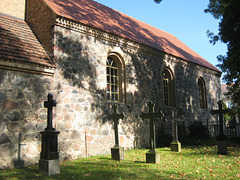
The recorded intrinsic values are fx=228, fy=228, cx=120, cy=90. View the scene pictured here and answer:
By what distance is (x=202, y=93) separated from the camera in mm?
18531

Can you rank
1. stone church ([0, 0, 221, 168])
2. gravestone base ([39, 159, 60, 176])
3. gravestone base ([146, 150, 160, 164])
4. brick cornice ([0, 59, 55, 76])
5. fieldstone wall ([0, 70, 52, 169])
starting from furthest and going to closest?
stone church ([0, 0, 221, 168]) < gravestone base ([146, 150, 160, 164]) < brick cornice ([0, 59, 55, 76]) < fieldstone wall ([0, 70, 52, 169]) < gravestone base ([39, 159, 60, 176])

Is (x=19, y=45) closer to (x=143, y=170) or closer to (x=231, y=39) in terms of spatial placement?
(x=143, y=170)

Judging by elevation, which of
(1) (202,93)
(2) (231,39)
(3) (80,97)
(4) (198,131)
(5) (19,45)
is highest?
(2) (231,39)

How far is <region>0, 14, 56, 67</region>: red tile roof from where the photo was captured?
8050 mm

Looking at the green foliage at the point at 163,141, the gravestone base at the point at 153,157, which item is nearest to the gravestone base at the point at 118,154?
the gravestone base at the point at 153,157

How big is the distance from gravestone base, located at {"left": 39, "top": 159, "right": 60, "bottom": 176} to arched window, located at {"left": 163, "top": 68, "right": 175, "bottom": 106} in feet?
32.2

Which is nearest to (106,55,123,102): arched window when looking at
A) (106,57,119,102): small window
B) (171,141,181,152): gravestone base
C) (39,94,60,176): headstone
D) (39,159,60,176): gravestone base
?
(106,57,119,102): small window

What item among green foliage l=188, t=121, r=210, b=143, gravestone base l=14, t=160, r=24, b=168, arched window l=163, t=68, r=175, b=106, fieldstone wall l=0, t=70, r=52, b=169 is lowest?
gravestone base l=14, t=160, r=24, b=168

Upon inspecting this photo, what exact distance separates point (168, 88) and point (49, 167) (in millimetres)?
10619

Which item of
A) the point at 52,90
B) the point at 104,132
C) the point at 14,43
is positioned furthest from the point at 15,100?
the point at 104,132

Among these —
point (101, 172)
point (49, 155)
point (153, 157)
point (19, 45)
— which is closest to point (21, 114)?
point (49, 155)

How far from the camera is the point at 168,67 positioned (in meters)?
15.1

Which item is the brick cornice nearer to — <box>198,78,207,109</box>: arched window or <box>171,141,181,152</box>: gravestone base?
<box>171,141,181,152</box>: gravestone base

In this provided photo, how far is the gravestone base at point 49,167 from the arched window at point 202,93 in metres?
14.4
